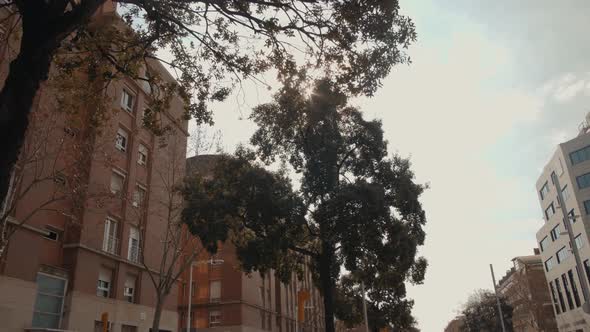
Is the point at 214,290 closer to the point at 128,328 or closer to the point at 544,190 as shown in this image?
the point at 128,328

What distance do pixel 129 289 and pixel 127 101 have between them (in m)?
10.6

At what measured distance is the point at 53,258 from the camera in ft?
69.2

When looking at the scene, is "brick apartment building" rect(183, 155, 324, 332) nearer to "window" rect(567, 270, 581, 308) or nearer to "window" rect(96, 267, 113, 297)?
"window" rect(96, 267, 113, 297)

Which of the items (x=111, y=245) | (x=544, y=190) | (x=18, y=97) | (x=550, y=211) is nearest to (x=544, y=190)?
(x=544, y=190)

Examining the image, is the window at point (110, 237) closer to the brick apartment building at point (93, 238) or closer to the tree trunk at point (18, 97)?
the brick apartment building at point (93, 238)

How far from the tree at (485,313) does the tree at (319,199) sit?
56276 millimetres

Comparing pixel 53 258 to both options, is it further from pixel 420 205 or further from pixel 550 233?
pixel 550 233

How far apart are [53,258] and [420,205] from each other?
15.8 meters

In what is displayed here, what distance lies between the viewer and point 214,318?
135 ft

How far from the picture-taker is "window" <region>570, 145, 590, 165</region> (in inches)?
2034

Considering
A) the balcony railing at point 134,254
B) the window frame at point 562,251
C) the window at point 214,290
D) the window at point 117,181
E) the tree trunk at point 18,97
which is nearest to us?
the tree trunk at point 18,97

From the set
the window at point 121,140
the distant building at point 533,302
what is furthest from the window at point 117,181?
the distant building at point 533,302

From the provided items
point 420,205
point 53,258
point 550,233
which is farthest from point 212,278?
point 550,233

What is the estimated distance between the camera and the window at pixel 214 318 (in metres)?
40.8
